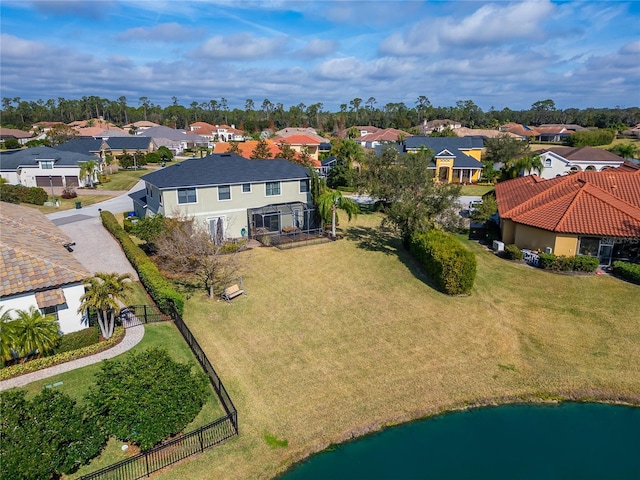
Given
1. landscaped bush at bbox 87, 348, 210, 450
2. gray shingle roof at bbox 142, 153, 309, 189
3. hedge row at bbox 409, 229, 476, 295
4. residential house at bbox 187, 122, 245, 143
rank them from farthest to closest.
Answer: residential house at bbox 187, 122, 245, 143, gray shingle roof at bbox 142, 153, 309, 189, hedge row at bbox 409, 229, 476, 295, landscaped bush at bbox 87, 348, 210, 450

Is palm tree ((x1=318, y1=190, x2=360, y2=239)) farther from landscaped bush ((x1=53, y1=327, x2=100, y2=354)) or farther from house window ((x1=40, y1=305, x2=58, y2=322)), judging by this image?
house window ((x1=40, y1=305, x2=58, y2=322))

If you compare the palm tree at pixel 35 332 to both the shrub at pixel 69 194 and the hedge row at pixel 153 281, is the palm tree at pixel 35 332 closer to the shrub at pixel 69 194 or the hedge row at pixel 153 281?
the hedge row at pixel 153 281

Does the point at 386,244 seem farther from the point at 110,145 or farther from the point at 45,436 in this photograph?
the point at 110,145

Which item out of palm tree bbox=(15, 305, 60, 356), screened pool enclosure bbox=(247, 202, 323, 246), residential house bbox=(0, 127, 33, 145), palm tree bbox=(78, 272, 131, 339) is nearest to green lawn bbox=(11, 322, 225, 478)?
palm tree bbox=(15, 305, 60, 356)

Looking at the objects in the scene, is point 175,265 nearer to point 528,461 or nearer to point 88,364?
point 88,364

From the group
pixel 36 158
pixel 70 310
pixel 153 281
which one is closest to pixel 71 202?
pixel 36 158

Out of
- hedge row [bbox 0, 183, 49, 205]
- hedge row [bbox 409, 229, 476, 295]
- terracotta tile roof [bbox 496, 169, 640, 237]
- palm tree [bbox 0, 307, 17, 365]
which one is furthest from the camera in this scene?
hedge row [bbox 0, 183, 49, 205]

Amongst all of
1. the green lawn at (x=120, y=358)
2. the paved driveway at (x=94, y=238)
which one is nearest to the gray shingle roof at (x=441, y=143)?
the paved driveway at (x=94, y=238)
